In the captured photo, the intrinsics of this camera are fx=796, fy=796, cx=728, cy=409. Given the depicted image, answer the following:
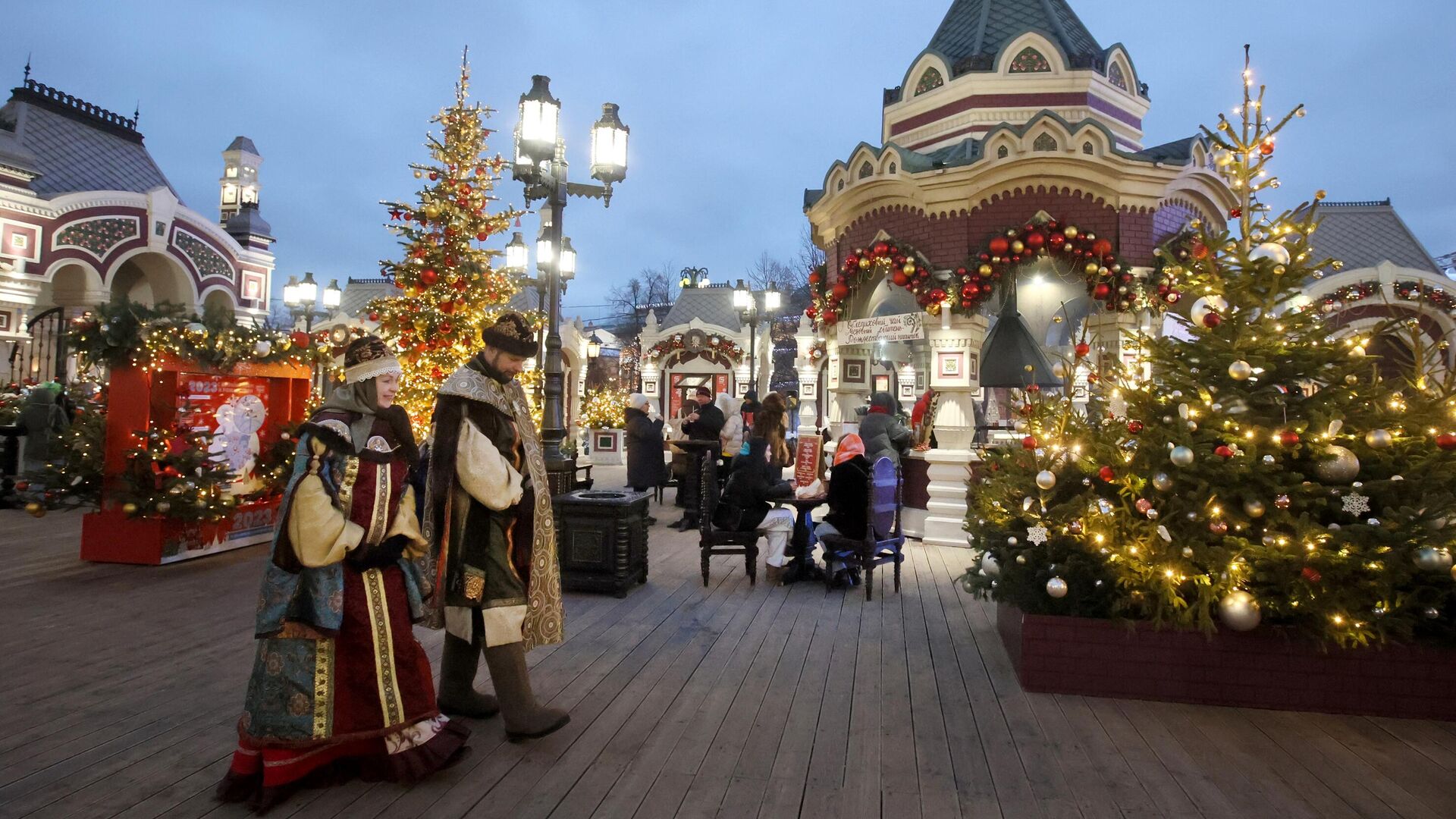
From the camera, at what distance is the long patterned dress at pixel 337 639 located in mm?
2529

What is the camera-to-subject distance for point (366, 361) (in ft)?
9.23

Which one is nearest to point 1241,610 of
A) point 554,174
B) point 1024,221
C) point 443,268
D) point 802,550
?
point 802,550

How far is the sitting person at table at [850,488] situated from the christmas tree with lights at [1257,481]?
1706mm

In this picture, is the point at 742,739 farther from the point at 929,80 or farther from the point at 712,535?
the point at 929,80

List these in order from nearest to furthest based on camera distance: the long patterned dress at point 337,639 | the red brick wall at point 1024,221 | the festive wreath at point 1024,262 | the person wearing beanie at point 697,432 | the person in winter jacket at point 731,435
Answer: the long patterned dress at point 337,639 → the festive wreath at point 1024,262 → the red brick wall at point 1024,221 → the person wearing beanie at point 697,432 → the person in winter jacket at point 731,435

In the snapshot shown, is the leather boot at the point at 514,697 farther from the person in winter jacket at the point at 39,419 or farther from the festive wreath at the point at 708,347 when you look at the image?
the festive wreath at the point at 708,347

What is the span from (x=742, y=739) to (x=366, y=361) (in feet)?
6.63

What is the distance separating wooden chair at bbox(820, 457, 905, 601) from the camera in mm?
5625

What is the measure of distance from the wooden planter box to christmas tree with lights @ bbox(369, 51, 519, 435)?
23.5 feet

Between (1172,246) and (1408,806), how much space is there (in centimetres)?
721

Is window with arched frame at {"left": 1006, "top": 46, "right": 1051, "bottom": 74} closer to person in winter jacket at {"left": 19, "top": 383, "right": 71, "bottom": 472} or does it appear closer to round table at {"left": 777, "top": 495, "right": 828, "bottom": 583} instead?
round table at {"left": 777, "top": 495, "right": 828, "bottom": 583}

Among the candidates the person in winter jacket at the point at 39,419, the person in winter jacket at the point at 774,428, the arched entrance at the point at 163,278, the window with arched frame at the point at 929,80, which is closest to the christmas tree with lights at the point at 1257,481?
the person in winter jacket at the point at 774,428

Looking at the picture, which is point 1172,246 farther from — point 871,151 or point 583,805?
point 583,805

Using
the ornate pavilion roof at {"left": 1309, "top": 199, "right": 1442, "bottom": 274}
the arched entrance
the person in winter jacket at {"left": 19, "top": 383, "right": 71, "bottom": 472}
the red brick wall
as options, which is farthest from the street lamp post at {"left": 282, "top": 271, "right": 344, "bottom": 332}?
the ornate pavilion roof at {"left": 1309, "top": 199, "right": 1442, "bottom": 274}
